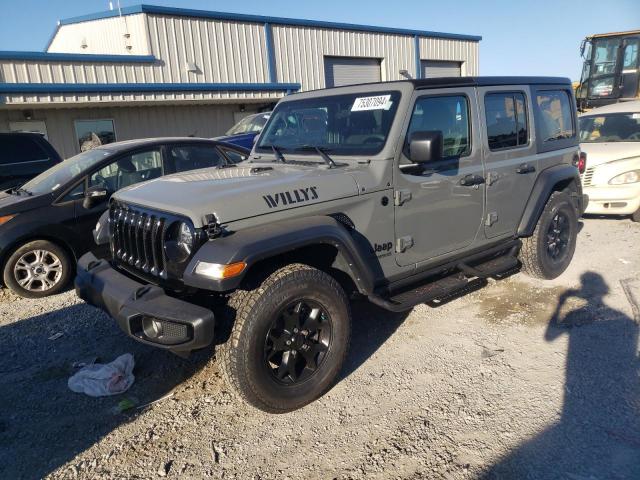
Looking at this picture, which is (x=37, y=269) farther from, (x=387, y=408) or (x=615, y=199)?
(x=615, y=199)

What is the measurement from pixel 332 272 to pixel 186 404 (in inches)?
52.8

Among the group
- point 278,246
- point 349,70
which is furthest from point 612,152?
point 349,70

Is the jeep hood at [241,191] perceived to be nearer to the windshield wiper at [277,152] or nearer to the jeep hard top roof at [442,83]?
the windshield wiper at [277,152]

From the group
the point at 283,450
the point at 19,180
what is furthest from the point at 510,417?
the point at 19,180

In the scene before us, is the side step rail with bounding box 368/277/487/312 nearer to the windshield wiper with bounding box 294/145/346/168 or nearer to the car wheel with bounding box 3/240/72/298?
the windshield wiper with bounding box 294/145/346/168

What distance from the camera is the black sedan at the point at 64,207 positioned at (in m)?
5.41

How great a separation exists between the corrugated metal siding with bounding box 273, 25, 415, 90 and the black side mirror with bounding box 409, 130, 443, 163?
638 inches

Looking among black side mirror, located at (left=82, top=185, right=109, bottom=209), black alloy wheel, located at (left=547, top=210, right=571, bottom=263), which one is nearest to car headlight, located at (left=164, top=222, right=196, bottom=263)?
black side mirror, located at (left=82, top=185, right=109, bottom=209)

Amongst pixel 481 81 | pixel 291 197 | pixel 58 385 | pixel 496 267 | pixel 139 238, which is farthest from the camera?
pixel 496 267

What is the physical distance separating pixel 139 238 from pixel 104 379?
3.56ft

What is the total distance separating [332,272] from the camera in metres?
3.62

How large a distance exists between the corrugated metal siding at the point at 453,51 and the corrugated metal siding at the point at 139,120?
10.8 metres

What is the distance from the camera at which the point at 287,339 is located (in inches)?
124

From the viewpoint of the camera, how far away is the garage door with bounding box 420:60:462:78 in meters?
23.9
